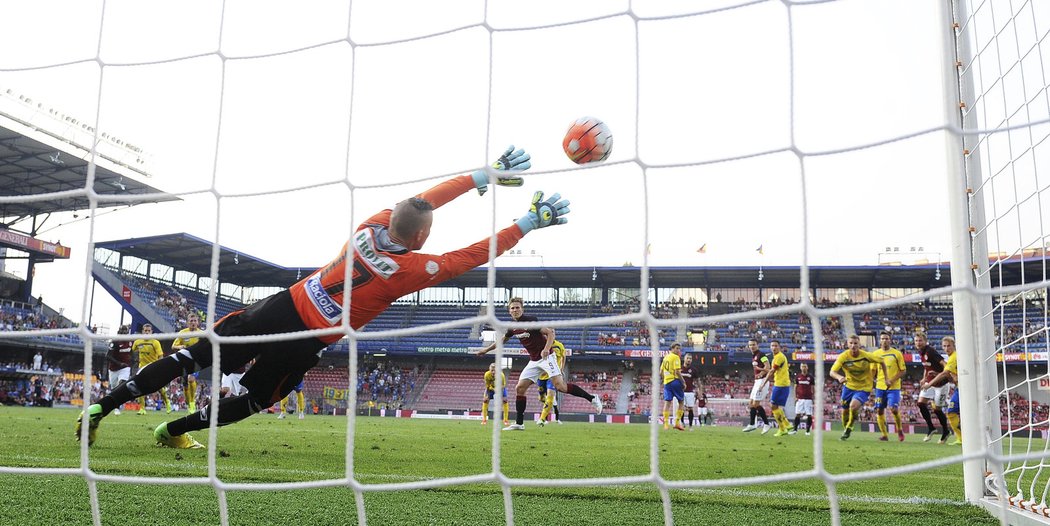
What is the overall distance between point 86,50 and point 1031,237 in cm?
479

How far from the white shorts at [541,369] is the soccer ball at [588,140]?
6.69 metres

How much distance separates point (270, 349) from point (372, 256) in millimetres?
773

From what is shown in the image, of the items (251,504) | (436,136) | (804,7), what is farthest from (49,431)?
(804,7)

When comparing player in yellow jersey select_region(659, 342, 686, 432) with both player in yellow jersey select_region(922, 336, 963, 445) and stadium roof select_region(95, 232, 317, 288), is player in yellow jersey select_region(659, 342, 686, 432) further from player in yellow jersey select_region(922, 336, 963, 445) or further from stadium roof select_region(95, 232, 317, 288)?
stadium roof select_region(95, 232, 317, 288)

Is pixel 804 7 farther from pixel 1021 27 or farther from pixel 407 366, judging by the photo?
pixel 407 366

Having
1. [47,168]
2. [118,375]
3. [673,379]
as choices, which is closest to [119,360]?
[118,375]

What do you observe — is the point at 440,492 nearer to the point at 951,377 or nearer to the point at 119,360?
the point at 951,377

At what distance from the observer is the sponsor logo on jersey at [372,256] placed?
4.01 m

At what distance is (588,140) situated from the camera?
4242 millimetres

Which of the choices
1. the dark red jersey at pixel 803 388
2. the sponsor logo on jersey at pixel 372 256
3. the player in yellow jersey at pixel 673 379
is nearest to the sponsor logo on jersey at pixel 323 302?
the sponsor logo on jersey at pixel 372 256

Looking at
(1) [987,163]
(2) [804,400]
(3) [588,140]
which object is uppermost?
(3) [588,140]

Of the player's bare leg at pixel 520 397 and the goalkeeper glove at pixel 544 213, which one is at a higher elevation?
the goalkeeper glove at pixel 544 213

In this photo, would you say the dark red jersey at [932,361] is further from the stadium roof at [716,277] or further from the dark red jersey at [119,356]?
the stadium roof at [716,277]

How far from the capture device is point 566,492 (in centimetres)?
420
